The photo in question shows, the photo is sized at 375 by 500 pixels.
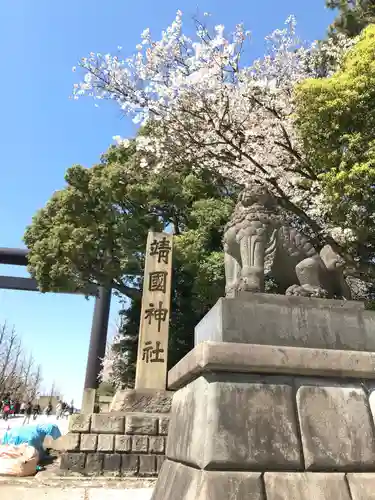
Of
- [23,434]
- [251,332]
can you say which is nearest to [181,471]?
[251,332]

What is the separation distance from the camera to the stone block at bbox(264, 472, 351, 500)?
199 cm

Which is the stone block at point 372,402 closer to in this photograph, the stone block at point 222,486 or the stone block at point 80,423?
the stone block at point 222,486

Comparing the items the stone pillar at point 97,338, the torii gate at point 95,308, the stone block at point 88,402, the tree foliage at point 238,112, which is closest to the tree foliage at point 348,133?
the tree foliage at point 238,112

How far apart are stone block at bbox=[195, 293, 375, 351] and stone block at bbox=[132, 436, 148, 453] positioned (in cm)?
456

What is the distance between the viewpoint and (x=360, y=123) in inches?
268

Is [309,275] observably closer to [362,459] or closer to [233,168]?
[362,459]

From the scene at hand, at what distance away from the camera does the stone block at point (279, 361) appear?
2213 mm

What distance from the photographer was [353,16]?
12.4 metres

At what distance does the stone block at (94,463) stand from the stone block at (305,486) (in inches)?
202

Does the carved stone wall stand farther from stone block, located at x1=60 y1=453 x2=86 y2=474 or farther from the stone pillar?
the stone pillar

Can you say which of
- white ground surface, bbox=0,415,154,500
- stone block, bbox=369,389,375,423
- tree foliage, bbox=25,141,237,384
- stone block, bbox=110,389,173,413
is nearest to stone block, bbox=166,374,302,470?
stone block, bbox=369,389,375,423

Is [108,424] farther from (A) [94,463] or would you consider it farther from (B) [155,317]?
(B) [155,317]

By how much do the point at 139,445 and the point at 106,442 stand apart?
1.78 feet

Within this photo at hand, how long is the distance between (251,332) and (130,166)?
11793 mm
